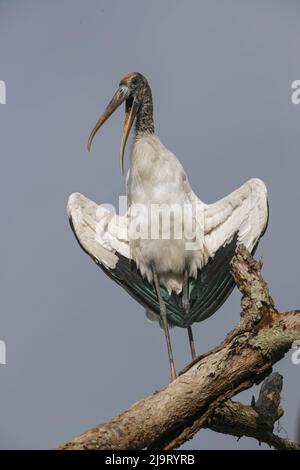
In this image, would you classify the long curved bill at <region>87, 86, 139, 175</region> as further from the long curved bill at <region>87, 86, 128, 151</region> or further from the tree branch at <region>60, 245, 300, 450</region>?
Answer: the tree branch at <region>60, 245, 300, 450</region>

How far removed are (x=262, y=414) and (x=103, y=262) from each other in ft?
8.24

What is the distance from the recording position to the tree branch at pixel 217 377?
5.55 metres

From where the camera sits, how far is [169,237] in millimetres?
7809

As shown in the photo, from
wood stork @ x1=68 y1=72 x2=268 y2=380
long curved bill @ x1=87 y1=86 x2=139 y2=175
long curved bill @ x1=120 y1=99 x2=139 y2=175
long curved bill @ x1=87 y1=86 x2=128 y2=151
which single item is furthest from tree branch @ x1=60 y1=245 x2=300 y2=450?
long curved bill @ x1=87 y1=86 x2=128 y2=151

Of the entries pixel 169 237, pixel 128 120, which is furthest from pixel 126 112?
pixel 169 237

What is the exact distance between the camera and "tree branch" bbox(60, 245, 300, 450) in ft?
18.2

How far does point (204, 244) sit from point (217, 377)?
245cm

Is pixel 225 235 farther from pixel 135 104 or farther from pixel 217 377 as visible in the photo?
pixel 217 377

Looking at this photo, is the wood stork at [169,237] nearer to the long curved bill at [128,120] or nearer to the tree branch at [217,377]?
the long curved bill at [128,120]
